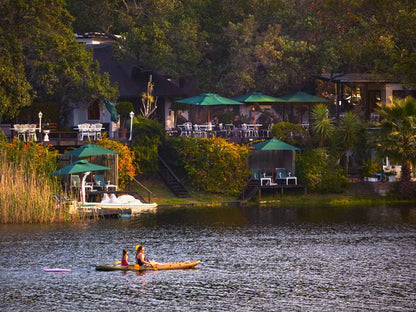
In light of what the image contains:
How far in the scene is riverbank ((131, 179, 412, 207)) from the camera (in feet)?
172

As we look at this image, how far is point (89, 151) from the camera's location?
49.6m

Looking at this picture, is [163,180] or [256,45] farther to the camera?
[256,45]

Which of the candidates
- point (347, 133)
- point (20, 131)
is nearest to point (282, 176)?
point (347, 133)

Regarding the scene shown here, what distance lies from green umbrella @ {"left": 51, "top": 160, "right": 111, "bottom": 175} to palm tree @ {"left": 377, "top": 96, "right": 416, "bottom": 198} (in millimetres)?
16587

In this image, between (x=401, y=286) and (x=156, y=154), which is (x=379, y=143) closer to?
(x=156, y=154)

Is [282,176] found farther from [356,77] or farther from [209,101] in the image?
[356,77]

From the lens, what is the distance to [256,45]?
6094cm

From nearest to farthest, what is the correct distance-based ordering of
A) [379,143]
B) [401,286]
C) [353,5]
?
[401,286], [379,143], [353,5]

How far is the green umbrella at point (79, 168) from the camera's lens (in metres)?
47.0

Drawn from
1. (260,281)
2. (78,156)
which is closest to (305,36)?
(78,156)

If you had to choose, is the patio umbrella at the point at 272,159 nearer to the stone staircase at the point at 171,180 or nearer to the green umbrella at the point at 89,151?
the stone staircase at the point at 171,180

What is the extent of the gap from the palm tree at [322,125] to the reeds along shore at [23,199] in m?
18.7

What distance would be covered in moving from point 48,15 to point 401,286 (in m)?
31.1

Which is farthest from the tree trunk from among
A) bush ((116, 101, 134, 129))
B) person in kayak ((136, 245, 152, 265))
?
person in kayak ((136, 245, 152, 265))
